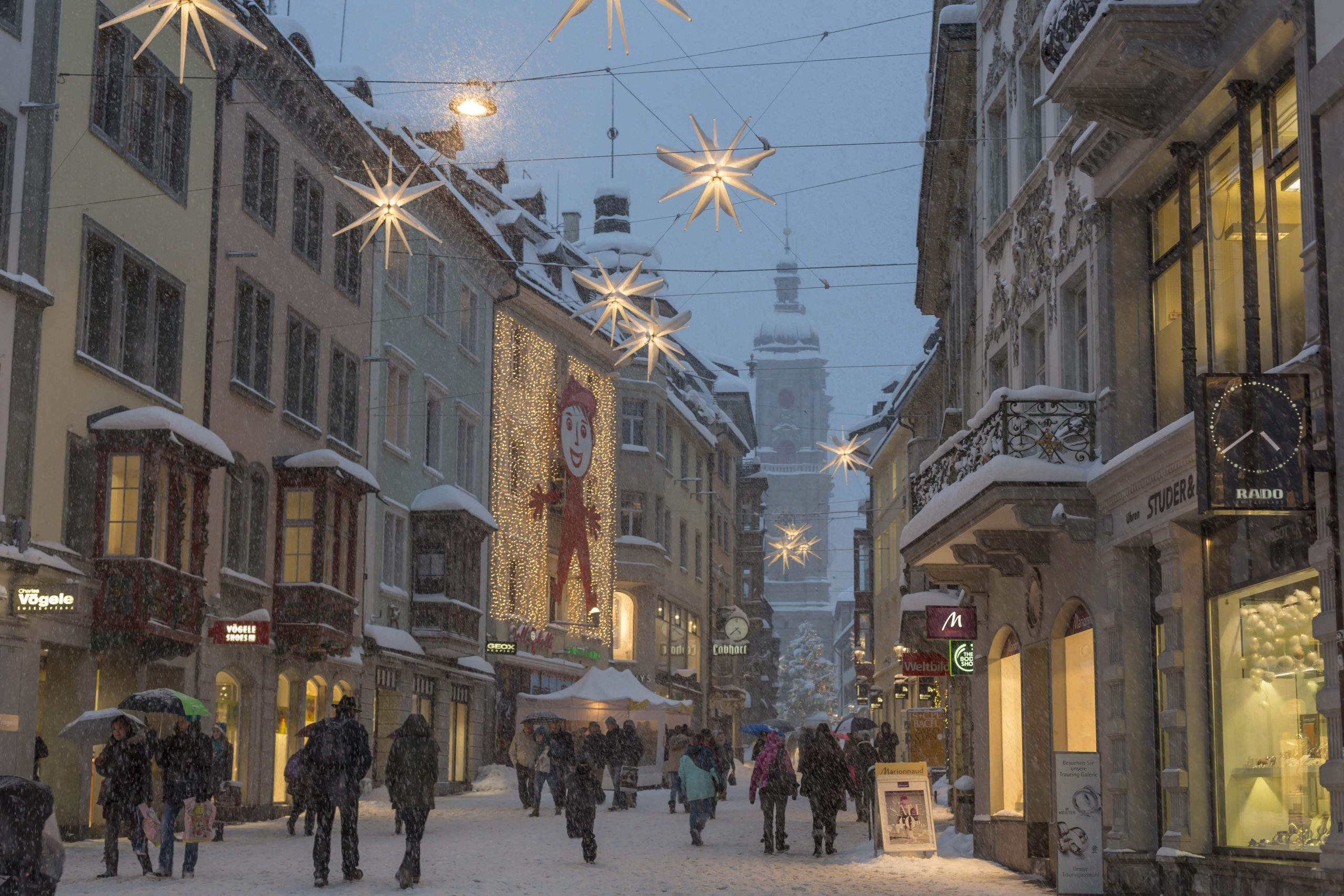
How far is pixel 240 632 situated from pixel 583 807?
9.88 meters

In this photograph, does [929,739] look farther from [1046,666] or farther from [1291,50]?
[1291,50]

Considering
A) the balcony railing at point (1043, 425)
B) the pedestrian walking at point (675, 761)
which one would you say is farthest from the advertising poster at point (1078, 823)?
the pedestrian walking at point (675, 761)

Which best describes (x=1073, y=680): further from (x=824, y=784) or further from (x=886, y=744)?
(x=886, y=744)

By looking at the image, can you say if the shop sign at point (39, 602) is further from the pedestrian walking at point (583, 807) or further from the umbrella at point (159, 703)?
the pedestrian walking at point (583, 807)

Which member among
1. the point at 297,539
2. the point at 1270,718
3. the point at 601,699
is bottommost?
the point at 1270,718

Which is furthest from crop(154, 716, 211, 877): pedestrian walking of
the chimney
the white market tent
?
the chimney

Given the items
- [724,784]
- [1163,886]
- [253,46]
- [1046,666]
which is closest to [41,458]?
[253,46]

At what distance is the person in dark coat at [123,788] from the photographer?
17.3m

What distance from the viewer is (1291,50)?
12766mm

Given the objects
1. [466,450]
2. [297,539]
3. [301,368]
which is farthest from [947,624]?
[466,450]

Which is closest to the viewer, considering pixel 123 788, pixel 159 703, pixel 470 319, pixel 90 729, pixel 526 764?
pixel 123 788

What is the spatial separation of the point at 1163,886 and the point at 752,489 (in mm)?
79483

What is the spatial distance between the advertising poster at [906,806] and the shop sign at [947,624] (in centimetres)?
341

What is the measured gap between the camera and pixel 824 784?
2125cm
